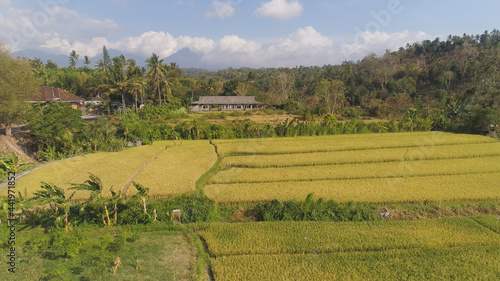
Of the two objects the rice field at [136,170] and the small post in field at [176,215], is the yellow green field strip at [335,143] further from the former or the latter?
the small post in field at [176,215]

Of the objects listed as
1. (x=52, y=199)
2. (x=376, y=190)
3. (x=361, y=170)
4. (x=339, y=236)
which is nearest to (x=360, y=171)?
(x=361, y=170)

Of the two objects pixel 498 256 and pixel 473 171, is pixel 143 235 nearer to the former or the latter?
pixel 498 256

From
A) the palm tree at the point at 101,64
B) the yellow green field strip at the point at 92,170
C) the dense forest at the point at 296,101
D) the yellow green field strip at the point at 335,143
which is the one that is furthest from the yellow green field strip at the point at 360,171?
the palm tree at the point at 101,64

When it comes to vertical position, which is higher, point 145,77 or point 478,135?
point 145,77

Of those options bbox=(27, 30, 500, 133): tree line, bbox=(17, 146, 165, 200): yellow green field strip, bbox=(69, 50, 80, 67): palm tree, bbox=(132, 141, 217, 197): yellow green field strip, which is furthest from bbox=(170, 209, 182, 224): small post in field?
bbox=(69, 50, 80, 67): palm tree

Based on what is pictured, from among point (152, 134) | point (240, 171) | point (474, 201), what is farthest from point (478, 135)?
point (152, 134)

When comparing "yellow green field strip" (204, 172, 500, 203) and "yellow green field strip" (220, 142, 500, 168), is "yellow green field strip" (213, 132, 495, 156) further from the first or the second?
"yellow green field strip" (204, 172, 500, 203)

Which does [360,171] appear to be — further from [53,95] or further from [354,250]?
[53,95]
